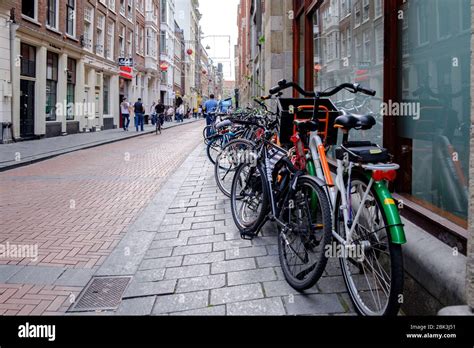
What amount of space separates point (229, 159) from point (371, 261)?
11.9 feet

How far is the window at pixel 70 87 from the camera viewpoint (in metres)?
21.4

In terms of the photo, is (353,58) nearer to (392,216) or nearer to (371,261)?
(371,261)

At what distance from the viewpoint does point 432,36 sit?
3057mm

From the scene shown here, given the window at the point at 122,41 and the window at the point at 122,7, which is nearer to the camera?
the window at the point at 122,7

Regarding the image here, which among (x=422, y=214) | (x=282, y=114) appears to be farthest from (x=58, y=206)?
(x=422, y=214)

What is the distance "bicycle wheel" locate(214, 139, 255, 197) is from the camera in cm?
487

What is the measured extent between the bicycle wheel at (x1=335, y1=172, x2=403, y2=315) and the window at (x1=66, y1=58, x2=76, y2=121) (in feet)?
68.2

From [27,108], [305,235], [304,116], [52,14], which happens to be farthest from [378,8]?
[52,14]

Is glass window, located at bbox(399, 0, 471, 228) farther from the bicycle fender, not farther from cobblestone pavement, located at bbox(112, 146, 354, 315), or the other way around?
cobblestone pavement, located at bbox(112, 146, 354, 315)

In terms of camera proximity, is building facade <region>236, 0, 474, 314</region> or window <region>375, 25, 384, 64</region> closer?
building facade <region>236, 0, 474, 314</region>

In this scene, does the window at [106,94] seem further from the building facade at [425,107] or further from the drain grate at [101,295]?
the drain grate at [101,295]

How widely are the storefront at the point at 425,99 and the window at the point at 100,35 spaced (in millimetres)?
23472

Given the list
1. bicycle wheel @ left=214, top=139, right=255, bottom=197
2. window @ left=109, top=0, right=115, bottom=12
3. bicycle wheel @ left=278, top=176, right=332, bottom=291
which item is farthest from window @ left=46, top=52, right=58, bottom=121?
bicycle wheel @ left=278, top=176, right=332, bottom=291

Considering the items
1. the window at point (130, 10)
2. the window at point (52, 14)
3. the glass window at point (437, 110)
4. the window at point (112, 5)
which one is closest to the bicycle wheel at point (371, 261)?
the glass window at point (437, 110)
